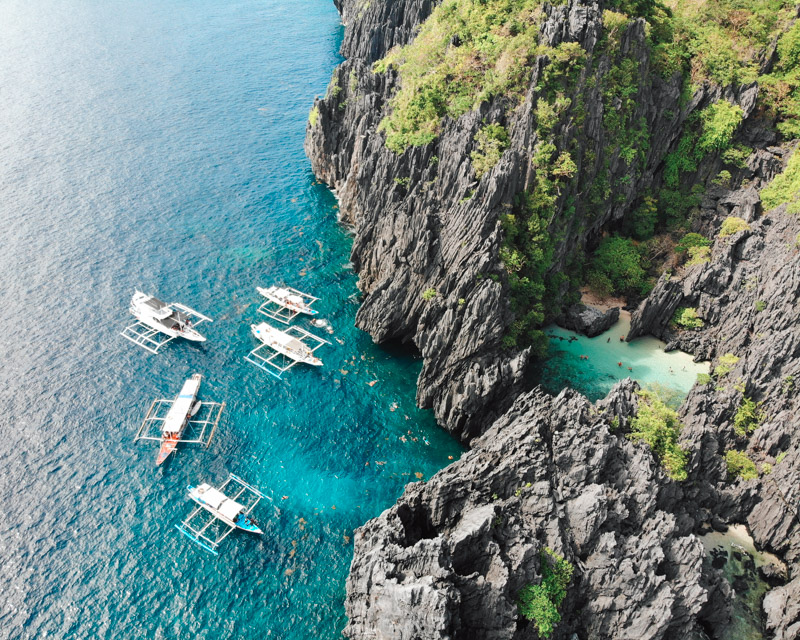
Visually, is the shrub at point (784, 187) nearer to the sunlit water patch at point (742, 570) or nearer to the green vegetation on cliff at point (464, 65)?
the green vegetation on cliff at point (464, 65)

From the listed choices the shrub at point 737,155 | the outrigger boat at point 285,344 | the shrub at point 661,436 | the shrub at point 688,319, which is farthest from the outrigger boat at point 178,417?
the shrub at point 737,155

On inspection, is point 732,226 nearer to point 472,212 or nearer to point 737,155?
point 737,155

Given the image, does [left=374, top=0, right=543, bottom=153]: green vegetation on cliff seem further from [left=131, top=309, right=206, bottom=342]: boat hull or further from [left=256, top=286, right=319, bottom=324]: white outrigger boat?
[left=131, top=309, right=206, bottom=342]: boat hull

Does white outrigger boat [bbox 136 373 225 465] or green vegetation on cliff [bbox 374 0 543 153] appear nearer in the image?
white outrigger boat [bbox 136 373 225 465]

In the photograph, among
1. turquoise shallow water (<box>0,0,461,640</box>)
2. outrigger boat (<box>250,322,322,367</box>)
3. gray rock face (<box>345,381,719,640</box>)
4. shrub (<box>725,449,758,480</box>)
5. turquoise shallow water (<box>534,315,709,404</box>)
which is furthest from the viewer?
outrigger boat (<box>250,322,322,367</box>)

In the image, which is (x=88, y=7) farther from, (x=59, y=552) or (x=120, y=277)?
(x=59, y=552)

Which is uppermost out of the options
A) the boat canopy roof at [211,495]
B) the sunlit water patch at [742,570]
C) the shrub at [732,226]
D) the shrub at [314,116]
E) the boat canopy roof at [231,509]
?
the shrub at [732,226]

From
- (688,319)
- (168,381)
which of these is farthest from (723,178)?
(168,381)

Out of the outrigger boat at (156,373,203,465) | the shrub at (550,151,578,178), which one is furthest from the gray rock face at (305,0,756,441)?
the outrigger boat at (156,373,203,465)
